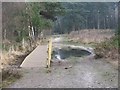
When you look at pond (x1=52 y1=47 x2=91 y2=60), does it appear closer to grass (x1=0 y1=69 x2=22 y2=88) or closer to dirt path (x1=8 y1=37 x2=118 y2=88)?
dirt path (x1=8 y1=37 x2=118 y2=88)

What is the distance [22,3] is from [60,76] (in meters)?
12.2

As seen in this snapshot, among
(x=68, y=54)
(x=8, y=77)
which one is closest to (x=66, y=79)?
(x=8, y=77)

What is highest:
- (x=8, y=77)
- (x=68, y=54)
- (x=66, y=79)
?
(x=8, y=77)

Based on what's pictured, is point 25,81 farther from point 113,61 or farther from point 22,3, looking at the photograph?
point 22,3

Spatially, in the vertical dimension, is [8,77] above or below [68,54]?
above

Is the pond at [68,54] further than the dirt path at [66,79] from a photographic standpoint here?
Yes

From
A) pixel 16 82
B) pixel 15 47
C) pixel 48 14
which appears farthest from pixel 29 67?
pixel 48 14

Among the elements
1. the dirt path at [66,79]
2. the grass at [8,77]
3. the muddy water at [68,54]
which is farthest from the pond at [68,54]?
the grass at [8,77]

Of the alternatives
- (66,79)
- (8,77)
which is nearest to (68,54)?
(66,79)

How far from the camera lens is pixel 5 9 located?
61.3ft

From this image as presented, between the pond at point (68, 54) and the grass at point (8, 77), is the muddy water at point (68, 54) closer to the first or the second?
the pond at point (68, 54)

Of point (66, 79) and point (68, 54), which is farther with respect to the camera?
point (68, 54)

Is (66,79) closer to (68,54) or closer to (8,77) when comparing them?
(8,77)

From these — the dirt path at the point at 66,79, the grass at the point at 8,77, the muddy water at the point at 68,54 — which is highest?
the grass at the point at 8,77
